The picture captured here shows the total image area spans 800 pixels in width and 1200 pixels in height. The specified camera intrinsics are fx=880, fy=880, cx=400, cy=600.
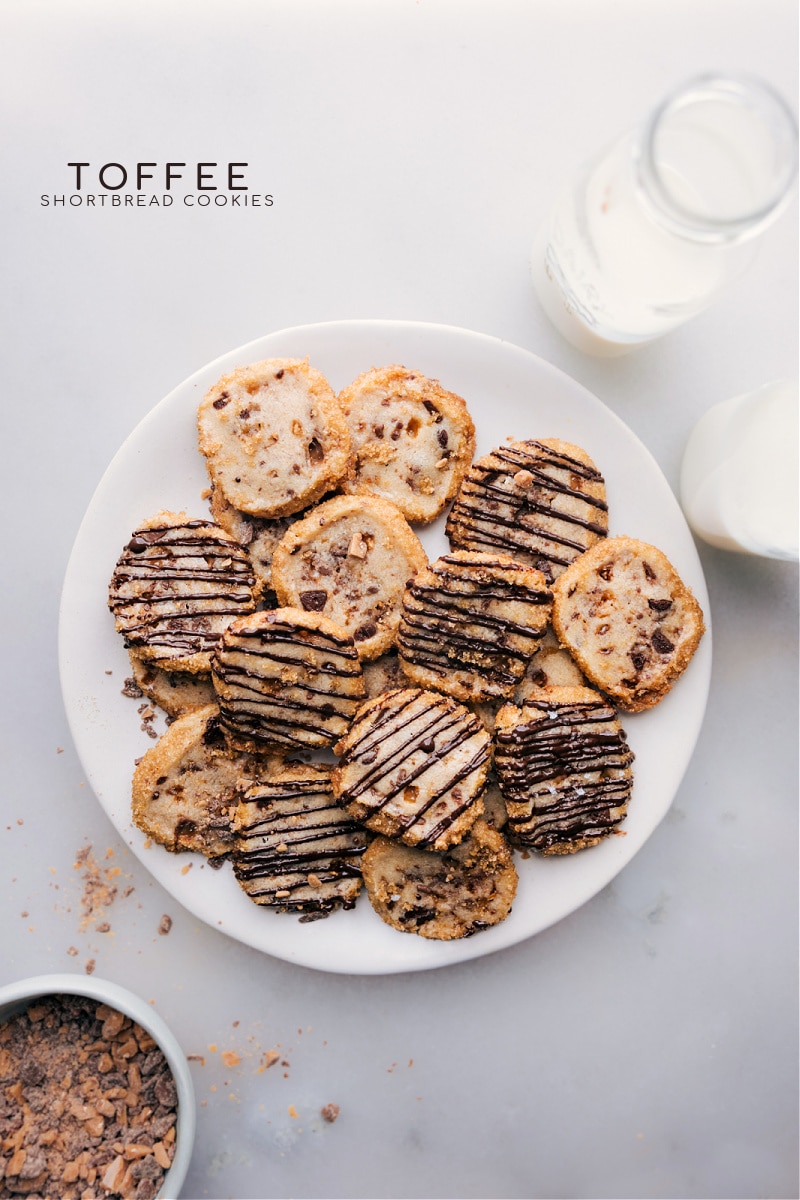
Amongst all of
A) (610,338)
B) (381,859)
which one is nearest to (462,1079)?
(381,859)

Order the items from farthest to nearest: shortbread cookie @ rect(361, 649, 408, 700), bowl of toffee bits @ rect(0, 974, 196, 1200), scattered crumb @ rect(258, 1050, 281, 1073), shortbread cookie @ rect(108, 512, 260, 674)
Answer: scattered crumb @ rect(258, 1050, 281, 1073)
shortbread cookie @ rect(361, 649, 408, 700)
shortbread cookie @ rect(108, 512, 260, 674)
bowl of toffee bits @ rect(0, 974, 196, 1200)

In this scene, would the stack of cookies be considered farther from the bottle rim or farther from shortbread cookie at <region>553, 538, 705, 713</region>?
the bottle rim

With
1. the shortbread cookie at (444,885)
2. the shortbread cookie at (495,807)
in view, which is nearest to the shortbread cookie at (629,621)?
the shortbread cookie at (495,807)

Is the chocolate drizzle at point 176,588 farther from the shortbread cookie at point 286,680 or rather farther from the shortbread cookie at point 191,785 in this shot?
the shortbread cookie at point 191,785

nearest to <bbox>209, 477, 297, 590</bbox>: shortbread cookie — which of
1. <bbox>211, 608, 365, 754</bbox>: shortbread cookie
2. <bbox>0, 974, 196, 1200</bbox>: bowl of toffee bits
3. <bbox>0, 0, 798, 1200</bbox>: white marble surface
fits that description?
<bbox>211, 608, 365, 754</bbox>: shortbread cookie

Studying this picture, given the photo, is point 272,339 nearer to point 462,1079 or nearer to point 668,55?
point 668,55

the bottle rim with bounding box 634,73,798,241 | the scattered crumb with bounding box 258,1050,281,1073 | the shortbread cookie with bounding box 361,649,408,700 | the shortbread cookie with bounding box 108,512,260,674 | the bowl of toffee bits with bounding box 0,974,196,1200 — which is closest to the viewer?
the bottle rim with bounding box 634,73,798,241
